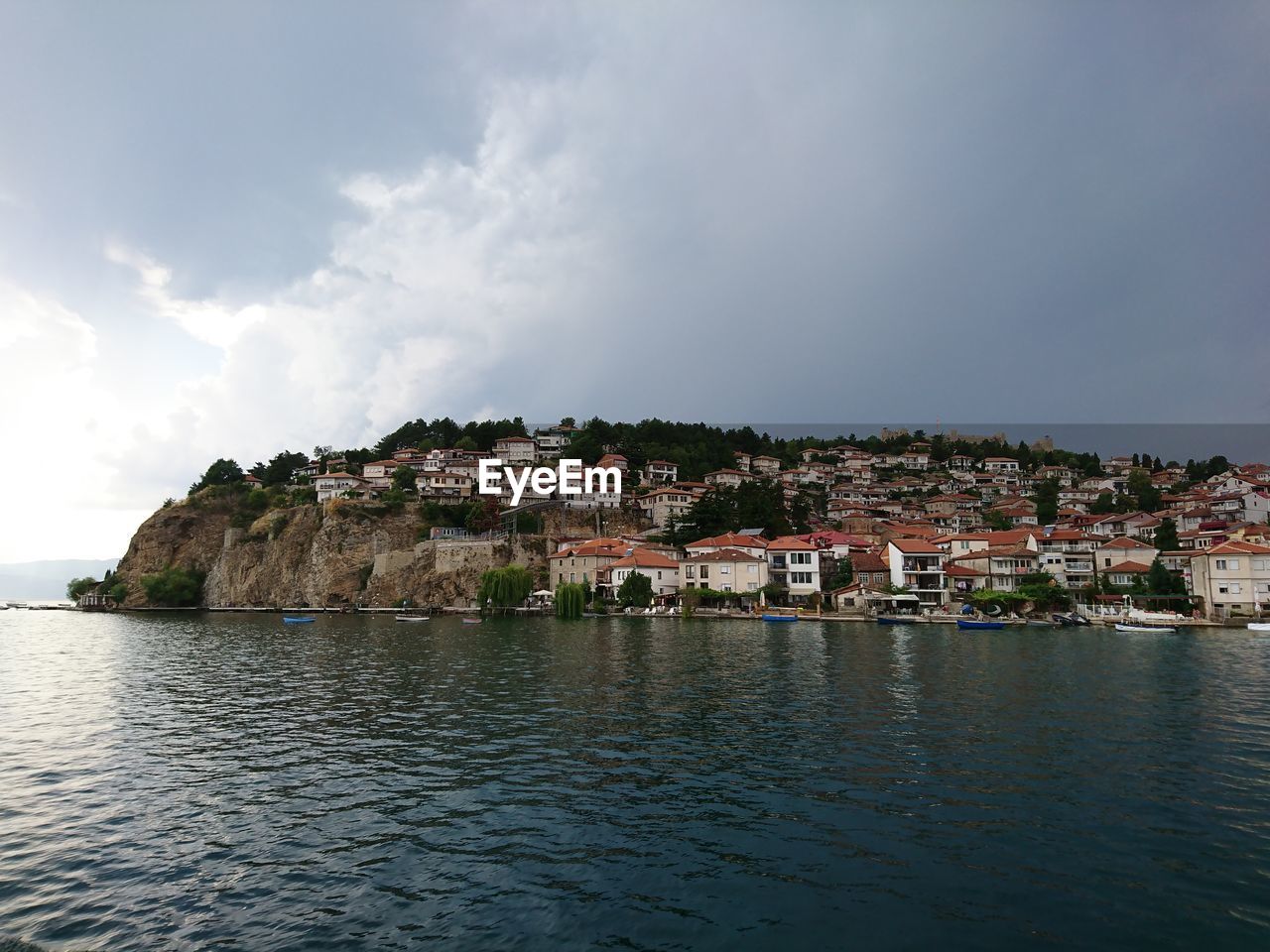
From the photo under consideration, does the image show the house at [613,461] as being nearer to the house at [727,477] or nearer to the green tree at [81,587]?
the house at [727,477]

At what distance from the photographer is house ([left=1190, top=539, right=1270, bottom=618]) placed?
5869 cm

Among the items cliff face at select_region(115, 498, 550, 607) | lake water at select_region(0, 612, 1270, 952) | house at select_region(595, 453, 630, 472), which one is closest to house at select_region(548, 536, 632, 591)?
cliff face at select_region(115, 498, 550, 607)

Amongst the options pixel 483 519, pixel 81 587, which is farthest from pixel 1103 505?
pixel 81 587

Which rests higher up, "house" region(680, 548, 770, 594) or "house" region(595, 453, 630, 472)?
"house" region(595, 453, 630, 472)

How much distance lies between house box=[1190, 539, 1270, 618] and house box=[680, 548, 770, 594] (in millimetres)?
39222

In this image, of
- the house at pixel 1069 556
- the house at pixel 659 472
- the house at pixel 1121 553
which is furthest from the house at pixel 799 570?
the house at pixel 659 472

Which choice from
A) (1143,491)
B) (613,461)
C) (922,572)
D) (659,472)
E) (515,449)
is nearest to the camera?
(922,572)

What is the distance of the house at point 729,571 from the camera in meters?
75.9

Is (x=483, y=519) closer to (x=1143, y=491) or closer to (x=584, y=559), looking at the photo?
(x=584, y=559)

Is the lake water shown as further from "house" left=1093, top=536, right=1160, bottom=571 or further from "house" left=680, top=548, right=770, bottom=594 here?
"house" left=680, top=548, right=770, bottom=594

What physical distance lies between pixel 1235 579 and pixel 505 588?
229 ft

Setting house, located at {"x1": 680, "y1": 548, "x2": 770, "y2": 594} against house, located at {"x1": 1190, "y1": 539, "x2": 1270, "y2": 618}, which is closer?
house, located at {"x1": 1190, "y1": 539, "x2": 1270, "y2": 618}

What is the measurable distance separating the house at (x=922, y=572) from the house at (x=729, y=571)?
556 inches

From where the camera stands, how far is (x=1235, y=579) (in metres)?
59.7
